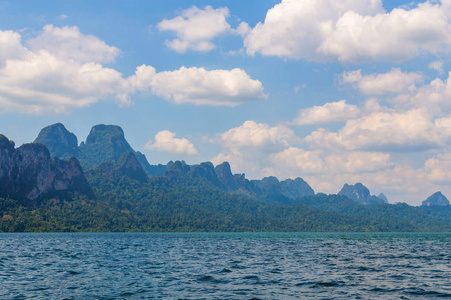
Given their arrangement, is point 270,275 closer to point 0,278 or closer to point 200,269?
point 200,269

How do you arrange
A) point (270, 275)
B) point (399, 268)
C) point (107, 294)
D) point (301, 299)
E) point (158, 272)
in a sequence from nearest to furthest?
1. point (301, 299)
2. point (107, 294)
3. point (270, 275)
4. point (158, 272)
5. point (399, 268)

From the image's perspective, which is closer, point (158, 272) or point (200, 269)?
point (158, 272)

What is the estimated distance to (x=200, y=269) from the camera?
55531mm

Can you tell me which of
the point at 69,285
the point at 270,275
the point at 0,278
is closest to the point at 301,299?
the point at 270,275


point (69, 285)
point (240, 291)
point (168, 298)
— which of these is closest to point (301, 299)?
point (240, 291)

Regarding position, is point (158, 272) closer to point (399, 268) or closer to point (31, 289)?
point (31, 289)

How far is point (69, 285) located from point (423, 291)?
111 feet

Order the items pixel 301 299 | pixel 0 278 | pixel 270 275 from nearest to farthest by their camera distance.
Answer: pixel 301 299 < pixel 0 278 < pixel 270 275

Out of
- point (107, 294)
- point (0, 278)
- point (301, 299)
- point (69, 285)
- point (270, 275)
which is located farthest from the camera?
point (270, 275)

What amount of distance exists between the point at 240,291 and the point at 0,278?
27288mm

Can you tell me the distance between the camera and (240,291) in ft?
122

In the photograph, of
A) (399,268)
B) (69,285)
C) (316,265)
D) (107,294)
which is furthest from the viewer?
(316,265)

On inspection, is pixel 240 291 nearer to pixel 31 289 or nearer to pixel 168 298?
pixel 168 298

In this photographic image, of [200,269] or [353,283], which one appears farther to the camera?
[200,269]
